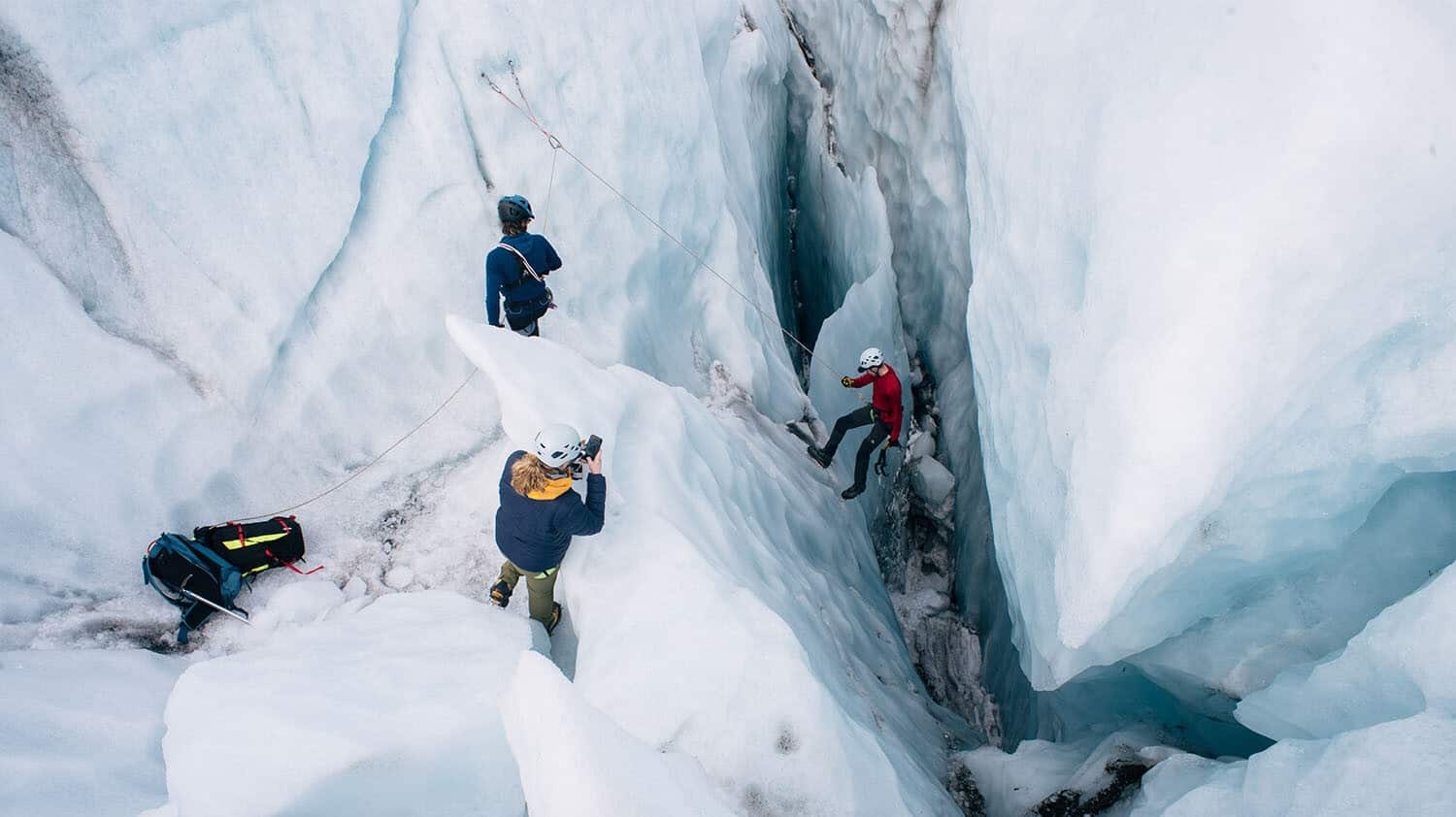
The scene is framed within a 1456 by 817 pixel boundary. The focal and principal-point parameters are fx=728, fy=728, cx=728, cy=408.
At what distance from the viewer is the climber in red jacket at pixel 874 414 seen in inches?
190

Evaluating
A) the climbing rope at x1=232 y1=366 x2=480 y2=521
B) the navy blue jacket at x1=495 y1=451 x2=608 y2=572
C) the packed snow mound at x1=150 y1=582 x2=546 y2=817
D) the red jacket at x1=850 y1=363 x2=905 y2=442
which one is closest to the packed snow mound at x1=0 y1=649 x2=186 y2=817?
the packed snow mound at x1=150 y1=582 x2=546 y2=817

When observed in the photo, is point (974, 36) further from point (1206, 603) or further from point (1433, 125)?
point (1206, 603)

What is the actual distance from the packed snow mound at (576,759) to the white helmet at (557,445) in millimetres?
894

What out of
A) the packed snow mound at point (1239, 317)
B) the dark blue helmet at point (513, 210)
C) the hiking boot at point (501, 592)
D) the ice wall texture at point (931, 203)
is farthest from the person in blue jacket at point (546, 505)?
the ice wall texture at point (931, 203)

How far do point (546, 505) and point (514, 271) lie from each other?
155 centimetres

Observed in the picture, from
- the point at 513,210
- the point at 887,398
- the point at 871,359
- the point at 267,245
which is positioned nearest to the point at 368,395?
the point at 267,245

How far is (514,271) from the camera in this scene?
3693 millimetres

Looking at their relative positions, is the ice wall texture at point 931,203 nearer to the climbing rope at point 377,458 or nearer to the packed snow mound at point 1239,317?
the packed snow mound at point 1239,317

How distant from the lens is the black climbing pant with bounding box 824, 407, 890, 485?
16.3 feet

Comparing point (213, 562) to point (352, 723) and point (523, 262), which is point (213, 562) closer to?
point (352, 723)

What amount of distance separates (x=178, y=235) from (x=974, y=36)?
4.11 meters

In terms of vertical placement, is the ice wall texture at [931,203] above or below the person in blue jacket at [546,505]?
above

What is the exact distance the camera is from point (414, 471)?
3.66 metres

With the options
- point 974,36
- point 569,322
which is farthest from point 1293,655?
point 569,322
